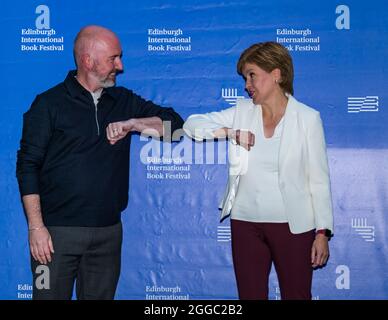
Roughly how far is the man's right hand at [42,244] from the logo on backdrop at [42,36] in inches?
45.3

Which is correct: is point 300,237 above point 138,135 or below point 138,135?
below

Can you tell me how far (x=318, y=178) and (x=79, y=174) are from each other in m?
1.04

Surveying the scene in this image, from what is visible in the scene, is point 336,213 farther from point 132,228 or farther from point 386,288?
point 132,228

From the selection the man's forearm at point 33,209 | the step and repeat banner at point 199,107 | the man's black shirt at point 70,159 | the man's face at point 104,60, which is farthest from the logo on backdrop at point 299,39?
the man's forearm at point 33,209

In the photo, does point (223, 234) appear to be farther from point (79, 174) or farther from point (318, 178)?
point (79, 174)

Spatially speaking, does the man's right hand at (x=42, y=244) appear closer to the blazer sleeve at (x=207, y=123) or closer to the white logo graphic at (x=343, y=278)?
the blazer sleeve at (x=207, y=123)

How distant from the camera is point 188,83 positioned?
11.3 ft

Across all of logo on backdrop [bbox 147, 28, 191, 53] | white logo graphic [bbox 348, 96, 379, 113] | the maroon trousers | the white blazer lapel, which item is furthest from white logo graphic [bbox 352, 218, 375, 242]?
logo on backdrop [bbox 147, 28, 191, 53]

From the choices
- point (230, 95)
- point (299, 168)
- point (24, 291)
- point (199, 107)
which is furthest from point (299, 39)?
point (24, 291)

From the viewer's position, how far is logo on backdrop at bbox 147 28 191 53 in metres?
3.41

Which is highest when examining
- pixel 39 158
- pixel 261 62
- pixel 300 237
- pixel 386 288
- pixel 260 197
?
pixel 261 62

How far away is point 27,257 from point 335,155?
1.76m
